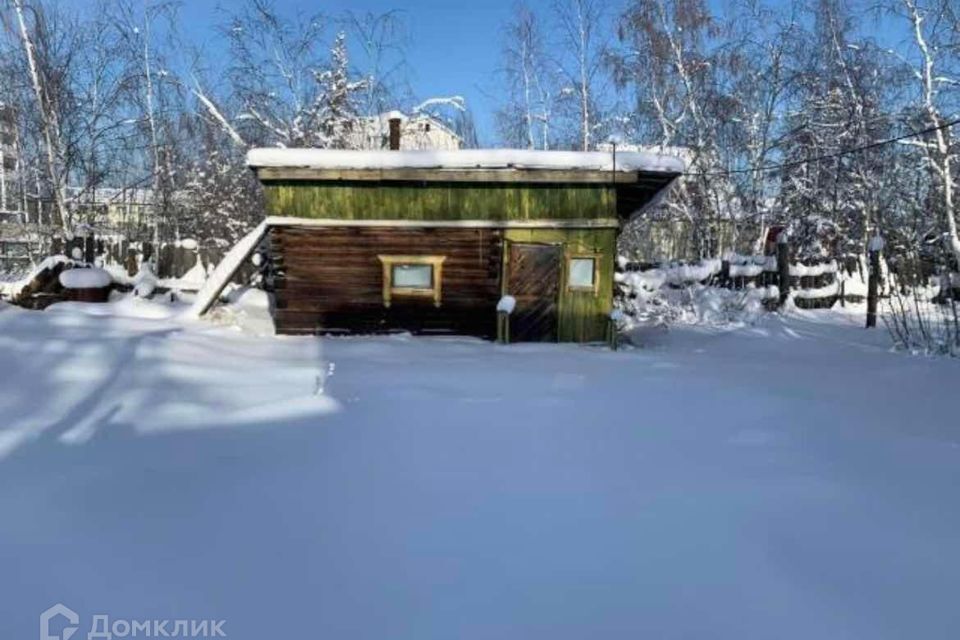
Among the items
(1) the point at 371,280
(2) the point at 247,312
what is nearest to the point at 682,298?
(1) the point at 371,280

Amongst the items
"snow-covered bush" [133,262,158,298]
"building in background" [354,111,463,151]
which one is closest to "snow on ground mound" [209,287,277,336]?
"snow-covered bush" [133,262,158,298]

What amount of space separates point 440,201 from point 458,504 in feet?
28.4

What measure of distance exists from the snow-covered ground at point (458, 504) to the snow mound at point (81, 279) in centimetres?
695

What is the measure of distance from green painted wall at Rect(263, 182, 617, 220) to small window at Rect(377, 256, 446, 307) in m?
0.75

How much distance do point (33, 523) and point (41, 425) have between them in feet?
5.50

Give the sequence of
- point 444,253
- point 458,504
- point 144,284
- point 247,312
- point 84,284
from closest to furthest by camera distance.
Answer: point 458,504 < point 444,253 < point 84,284 < point 247,312 < point 144,284

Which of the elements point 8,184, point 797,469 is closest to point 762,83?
point 797,469

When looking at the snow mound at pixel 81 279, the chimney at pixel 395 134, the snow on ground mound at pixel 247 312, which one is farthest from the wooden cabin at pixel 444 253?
the snow mound at pixel 81 279

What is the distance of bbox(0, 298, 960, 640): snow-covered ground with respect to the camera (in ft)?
9.31

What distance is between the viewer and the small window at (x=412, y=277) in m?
12.1

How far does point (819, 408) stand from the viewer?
678cm

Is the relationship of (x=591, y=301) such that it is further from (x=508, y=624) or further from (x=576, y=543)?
(x=508, y=624)

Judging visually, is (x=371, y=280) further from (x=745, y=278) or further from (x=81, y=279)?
(x=745, y=278)

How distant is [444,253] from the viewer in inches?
475
